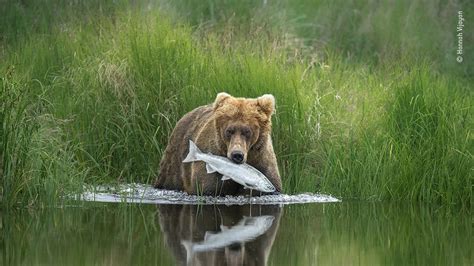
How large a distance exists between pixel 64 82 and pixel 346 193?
3.12m

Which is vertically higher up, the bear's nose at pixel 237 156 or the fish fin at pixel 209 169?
the bear's nose at pixel 237 156

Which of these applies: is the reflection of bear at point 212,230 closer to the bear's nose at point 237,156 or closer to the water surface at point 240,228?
the water surface at point 240,228

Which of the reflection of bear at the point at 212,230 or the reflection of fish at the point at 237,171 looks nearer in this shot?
the reflection of bear at the point at 212,230

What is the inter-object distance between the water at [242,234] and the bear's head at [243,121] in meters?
0.57

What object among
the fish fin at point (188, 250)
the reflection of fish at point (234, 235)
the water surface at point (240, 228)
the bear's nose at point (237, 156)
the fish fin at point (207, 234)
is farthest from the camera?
the bear's nose at point (237, 156)

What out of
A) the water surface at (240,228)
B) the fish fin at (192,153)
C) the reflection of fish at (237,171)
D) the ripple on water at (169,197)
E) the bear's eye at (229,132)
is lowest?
the water surface at (240,228)

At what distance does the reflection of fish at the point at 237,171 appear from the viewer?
1013cm

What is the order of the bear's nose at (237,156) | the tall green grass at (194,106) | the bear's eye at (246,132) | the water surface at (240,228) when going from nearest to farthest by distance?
the water surface at (240,228), the bear's nose at (237,156), the bear's eye at (246,132), the tall green grass at (194,106)

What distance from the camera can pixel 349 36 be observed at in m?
18.1

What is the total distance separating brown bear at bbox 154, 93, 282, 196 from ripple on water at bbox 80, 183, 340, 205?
0.23ft

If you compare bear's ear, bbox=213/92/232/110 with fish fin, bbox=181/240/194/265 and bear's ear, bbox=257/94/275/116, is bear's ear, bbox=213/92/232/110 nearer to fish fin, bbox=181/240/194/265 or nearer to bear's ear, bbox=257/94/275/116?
bear's ear, bbox=257/94/275/116

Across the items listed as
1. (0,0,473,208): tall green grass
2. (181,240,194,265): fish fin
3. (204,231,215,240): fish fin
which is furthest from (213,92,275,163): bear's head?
(181,240,194,265): fish fin

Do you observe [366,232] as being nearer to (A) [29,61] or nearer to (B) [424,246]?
(B) [424,246]

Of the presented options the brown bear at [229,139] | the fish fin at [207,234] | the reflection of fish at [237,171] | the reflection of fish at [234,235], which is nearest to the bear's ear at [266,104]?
the brown bear at [229,139]
